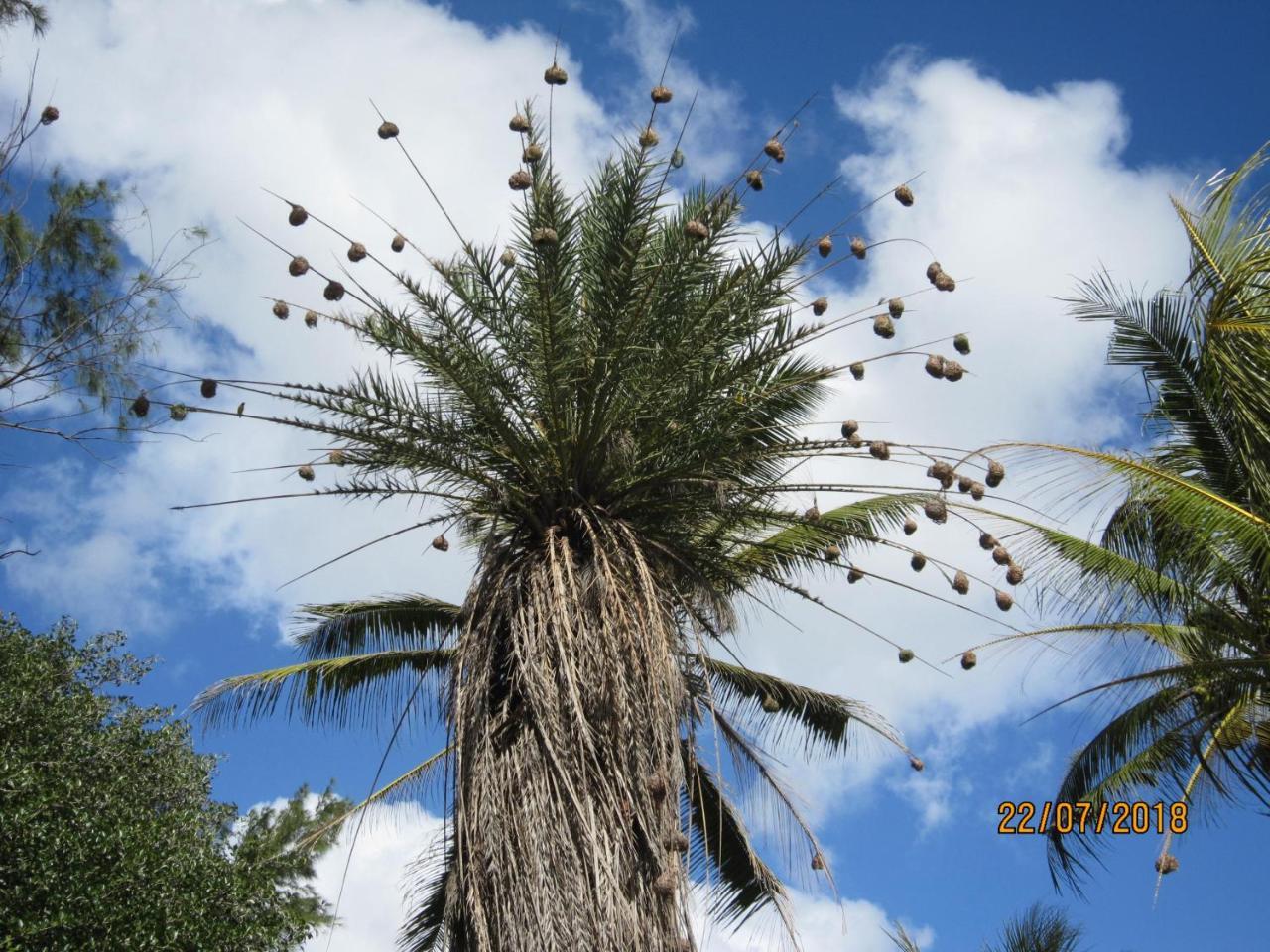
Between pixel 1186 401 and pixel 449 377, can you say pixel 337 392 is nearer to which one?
pixel 449 377

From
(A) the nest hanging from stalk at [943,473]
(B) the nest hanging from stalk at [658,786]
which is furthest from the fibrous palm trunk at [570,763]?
(A) the nest hanging from stalk at [943,473]

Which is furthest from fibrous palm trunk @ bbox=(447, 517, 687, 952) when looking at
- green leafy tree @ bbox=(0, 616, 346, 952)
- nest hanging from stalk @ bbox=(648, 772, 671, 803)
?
green leafy tree @ bbox=(0, 616, 346, 952)

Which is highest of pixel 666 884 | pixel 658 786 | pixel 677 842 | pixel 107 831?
pixel 107 831

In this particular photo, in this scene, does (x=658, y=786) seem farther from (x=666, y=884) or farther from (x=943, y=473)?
(x=943, y=473)

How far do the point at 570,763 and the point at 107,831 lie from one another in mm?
4229

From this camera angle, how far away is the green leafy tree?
8.06 m

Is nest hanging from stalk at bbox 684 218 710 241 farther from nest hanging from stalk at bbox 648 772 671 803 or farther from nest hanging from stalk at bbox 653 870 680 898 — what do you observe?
nest hanging from stalk at bbox 653 870 680 898

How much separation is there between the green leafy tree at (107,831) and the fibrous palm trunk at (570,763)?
3236mm

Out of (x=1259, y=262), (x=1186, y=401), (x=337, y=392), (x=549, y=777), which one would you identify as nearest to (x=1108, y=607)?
(x=1186, y=401)

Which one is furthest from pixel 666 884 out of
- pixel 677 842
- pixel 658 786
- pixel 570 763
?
pixel 570 763

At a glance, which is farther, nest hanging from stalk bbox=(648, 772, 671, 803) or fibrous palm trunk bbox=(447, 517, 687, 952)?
nest hanging from stalk bbox=(648, 772, 671, 803)

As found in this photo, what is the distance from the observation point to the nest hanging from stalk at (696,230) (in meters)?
6.25

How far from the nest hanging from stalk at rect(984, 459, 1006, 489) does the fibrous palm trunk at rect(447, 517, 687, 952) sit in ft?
5.86

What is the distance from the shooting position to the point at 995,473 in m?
6.35
